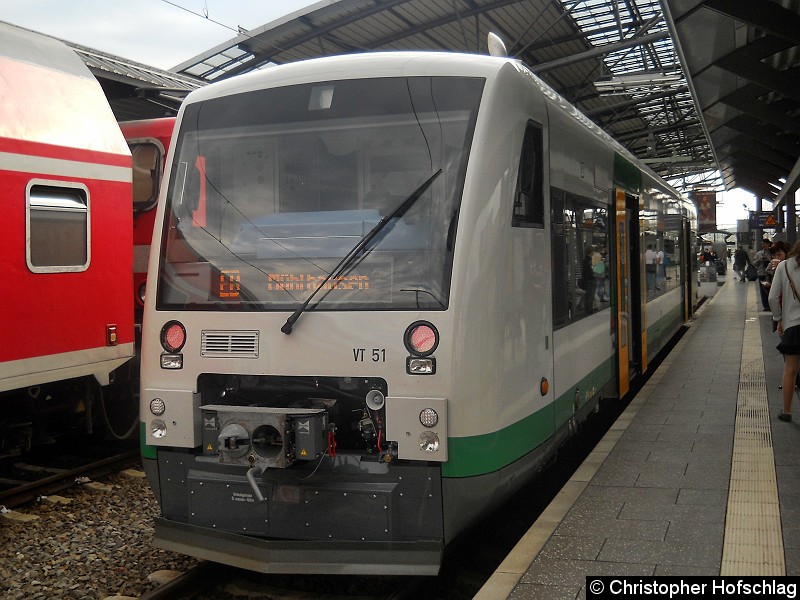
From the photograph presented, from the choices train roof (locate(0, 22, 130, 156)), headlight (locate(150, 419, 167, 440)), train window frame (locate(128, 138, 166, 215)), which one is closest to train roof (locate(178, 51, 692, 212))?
headlight (locate(150, 419, 167, 440))

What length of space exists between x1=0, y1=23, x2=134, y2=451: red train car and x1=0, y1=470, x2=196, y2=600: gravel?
39.0 inches

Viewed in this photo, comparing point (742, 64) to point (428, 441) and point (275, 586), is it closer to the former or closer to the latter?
point (428, 441)

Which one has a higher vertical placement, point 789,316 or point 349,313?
point 349,313

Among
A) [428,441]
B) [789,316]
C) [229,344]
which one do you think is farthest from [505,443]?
[789,316]

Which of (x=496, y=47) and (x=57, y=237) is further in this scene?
(x=57, y=237)

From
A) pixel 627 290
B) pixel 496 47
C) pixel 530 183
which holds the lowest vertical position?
pixel 627 290

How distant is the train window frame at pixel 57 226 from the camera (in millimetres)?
6734

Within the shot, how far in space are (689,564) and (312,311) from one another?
233 cm

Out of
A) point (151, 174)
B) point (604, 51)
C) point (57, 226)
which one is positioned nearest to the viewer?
point (57, 226)

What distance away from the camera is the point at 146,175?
916 cm

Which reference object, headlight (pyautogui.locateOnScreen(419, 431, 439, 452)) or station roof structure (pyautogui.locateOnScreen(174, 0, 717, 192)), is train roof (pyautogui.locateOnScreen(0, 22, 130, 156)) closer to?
headlight (pyautogui.locateOnScreen(419, 431, 439, 452))

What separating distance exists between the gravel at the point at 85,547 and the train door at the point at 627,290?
4705mm

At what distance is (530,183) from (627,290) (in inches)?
171

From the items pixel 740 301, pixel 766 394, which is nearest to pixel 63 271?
pixel 766 394
